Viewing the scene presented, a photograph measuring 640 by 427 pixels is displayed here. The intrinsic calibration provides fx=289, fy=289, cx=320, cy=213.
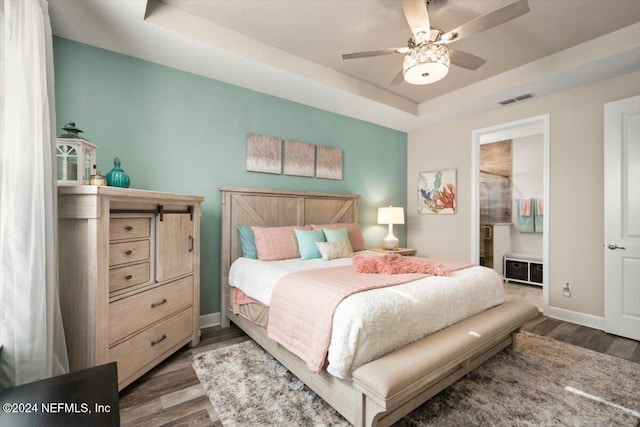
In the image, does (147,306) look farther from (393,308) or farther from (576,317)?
(576,317)

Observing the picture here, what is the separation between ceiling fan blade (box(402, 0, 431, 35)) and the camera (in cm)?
193

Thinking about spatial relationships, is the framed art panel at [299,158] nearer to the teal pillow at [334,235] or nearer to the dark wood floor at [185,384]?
the teal pillow at [334,235]

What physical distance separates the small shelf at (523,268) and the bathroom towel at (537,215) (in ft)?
1.66

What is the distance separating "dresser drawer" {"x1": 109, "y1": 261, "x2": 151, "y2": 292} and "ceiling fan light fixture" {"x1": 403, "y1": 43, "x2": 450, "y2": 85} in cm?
245

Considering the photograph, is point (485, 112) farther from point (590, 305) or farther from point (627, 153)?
point (590, 305)

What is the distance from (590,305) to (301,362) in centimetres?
331

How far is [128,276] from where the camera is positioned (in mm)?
1926

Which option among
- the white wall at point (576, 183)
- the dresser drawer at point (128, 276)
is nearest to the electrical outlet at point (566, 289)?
the white wall at point (576, 183)

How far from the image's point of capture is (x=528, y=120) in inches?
143

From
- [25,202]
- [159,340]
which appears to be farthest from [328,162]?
[25,202]

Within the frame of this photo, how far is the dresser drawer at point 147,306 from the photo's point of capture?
179 cm

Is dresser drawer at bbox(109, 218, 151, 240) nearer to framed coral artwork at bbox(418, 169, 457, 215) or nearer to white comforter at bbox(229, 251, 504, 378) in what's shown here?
white comforter at bbox(229, 251, 504, 378)

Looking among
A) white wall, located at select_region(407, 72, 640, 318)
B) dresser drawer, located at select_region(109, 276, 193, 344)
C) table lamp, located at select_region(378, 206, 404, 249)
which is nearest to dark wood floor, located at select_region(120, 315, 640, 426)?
Result: dresser drawer, located at select_region(109, 276, 193, 344)

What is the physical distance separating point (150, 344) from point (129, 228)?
84 centimetres
